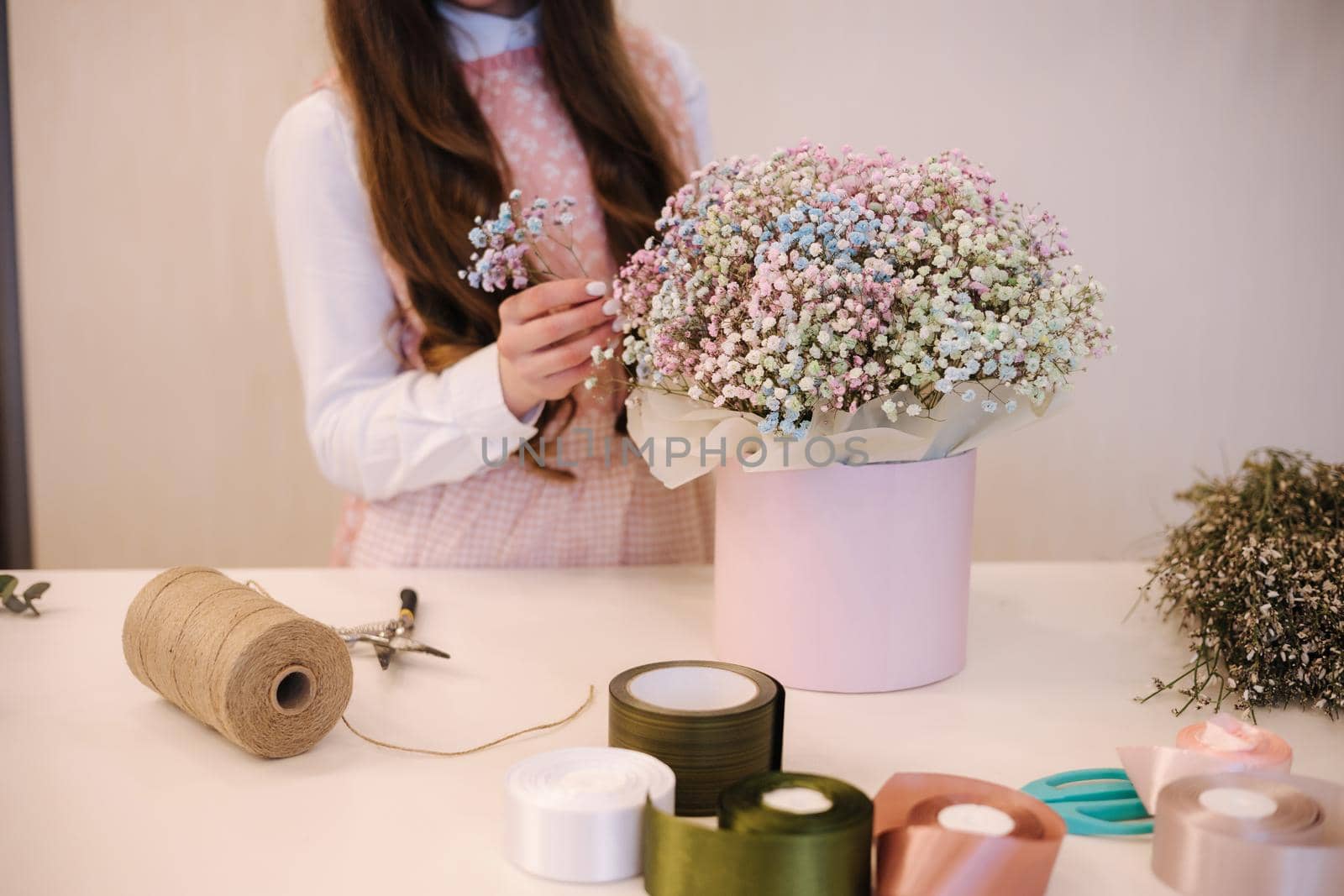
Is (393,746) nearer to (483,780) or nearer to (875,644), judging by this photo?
(483,780)

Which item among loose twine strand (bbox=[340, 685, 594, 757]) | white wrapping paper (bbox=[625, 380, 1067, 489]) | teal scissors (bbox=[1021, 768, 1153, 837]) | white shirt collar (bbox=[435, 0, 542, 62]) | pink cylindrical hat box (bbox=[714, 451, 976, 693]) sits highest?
white shirt collar (bbox=[435, 0, 542, 62])

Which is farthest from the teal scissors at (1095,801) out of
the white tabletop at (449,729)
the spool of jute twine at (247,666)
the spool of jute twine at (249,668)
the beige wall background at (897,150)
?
the beige wall background at (897,150)

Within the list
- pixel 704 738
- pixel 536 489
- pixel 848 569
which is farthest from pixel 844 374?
pixel 536 489

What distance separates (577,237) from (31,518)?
1.36 meters

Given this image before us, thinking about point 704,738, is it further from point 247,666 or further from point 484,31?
point 484,31

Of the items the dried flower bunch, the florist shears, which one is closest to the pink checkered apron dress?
the florist shears

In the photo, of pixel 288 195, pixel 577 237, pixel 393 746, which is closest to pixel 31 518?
pixel 288 195

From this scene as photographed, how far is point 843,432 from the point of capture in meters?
0.90

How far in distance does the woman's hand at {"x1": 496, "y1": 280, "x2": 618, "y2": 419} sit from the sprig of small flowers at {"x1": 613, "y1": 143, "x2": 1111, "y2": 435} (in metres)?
0.19

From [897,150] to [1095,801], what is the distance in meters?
1.46

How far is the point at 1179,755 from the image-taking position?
0.76 metres

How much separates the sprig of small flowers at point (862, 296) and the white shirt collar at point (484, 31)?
671 mm

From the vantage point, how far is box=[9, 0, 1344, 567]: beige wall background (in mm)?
2004

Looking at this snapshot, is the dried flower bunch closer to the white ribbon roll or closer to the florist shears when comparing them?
the white ribbon roll
